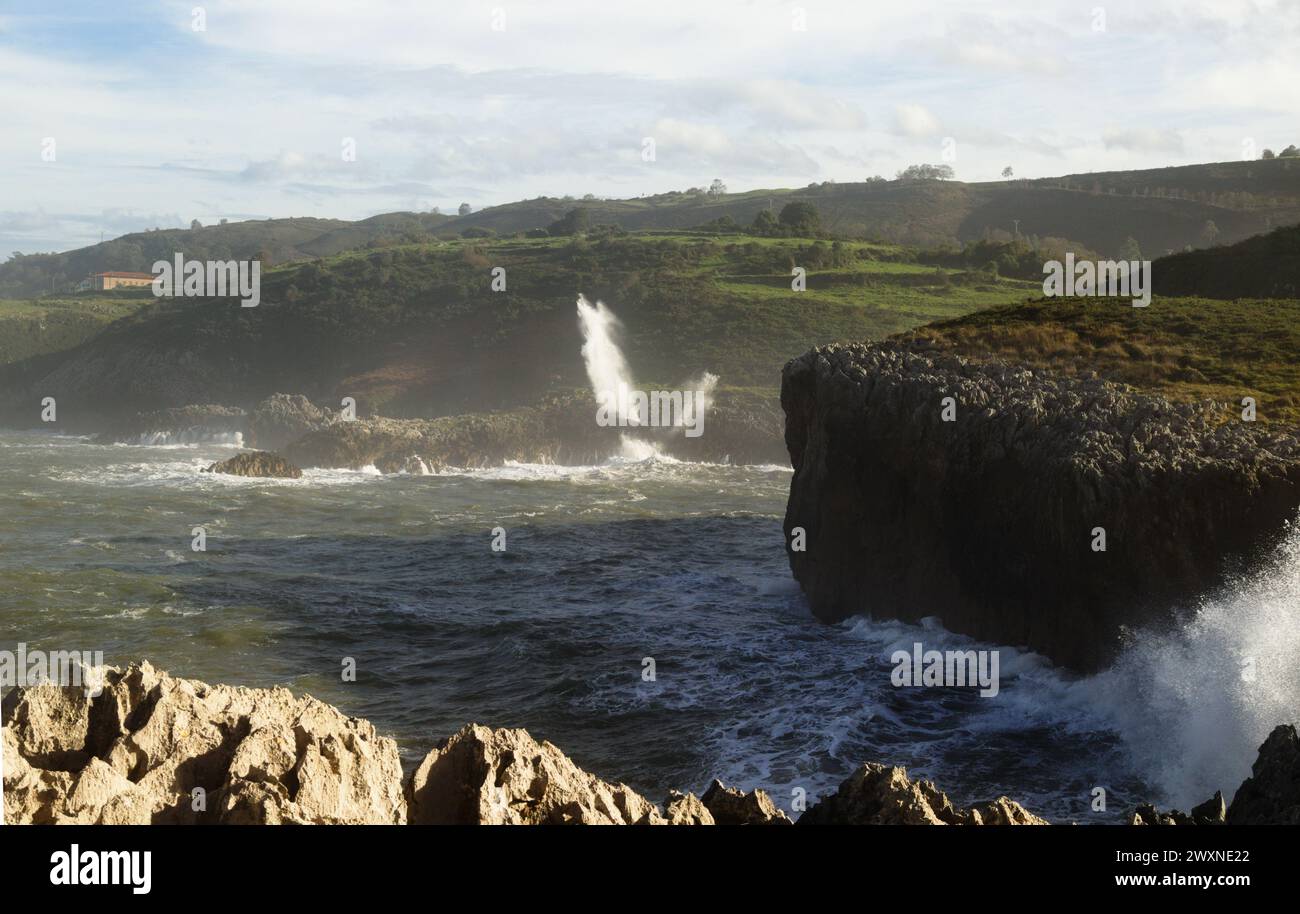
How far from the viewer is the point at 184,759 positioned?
883cm

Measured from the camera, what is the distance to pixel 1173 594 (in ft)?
63.7

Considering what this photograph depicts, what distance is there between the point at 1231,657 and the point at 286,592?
20536mm

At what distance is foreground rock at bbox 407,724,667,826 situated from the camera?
8469 mm

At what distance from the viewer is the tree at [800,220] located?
131250mm

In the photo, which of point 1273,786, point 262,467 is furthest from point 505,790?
point 262,467

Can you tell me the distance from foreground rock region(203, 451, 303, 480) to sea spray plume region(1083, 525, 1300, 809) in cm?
4171

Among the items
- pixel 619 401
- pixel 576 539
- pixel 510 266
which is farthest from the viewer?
pixel 510 266

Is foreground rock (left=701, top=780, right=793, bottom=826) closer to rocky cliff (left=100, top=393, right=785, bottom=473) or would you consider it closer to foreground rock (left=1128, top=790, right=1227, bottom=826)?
foreground rock (left=1128, top=790, right=1227, bottom=826)

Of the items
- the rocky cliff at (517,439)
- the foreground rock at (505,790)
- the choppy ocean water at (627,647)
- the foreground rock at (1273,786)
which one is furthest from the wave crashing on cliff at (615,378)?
the foreground rock at (505,790)

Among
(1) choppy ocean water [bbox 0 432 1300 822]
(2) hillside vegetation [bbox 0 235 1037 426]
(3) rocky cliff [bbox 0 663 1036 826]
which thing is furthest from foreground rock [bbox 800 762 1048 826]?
(2) hillside vegetation [bbox 0 235 1037 426]

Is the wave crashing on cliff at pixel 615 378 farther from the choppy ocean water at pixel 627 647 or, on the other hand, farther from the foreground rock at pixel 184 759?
the foreground rock at pixel 184 759

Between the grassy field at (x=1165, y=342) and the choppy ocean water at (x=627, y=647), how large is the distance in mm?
8038
